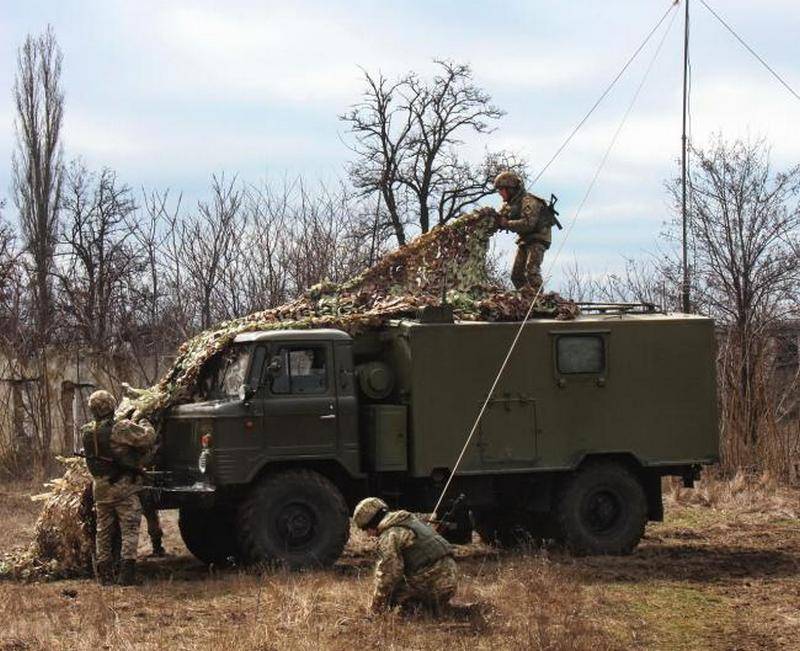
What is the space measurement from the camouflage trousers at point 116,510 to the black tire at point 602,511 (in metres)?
4.31

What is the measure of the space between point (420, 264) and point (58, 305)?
14.0 meters

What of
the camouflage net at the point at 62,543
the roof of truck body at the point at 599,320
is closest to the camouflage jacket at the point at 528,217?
the roof of truck body at the point at 599,320

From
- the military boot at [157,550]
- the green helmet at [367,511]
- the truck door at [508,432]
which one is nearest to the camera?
the green helmet at [367,511]

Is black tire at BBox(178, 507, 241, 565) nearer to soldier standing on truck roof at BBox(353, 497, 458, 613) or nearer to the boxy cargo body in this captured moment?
the boxy cargo body

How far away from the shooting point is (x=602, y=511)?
13.2 m

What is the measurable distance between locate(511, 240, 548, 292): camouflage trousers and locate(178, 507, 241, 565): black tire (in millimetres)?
4090

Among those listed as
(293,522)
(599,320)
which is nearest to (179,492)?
(293,522)

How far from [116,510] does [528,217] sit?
Answer: 17.9 ft

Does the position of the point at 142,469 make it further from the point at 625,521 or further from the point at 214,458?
the point at 625,521

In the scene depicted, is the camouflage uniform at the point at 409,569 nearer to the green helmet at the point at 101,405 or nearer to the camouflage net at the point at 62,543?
the green helmet at the point at 101,405

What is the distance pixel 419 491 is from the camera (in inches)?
506

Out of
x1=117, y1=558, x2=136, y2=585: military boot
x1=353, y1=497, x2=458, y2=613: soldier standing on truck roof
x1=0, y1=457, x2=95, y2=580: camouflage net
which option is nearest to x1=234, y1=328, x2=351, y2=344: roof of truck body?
x1=0, y1=457, x2=95, y2=580: camouflage net

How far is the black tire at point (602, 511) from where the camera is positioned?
42.8 feet

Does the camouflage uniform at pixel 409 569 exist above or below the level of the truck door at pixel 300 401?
below
